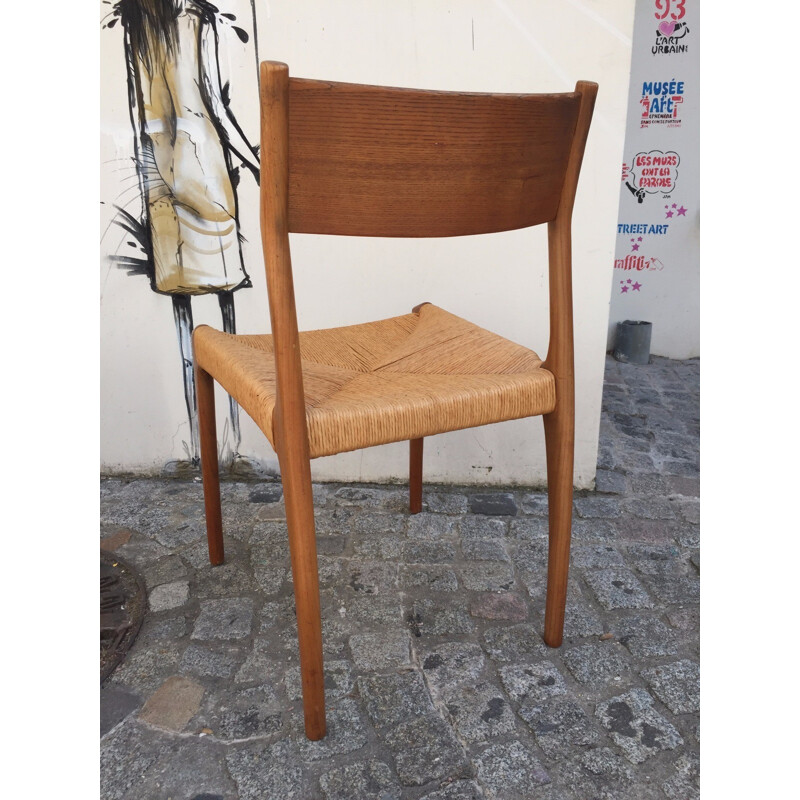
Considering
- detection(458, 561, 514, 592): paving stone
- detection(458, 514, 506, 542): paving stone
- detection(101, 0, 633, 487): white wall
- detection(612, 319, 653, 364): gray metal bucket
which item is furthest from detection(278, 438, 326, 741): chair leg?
detection(612, 319, 653, 364): gray metal bucket

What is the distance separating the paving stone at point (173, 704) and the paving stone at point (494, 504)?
989mm

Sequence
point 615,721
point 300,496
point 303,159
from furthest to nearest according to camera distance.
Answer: point 615,721 → point 300,496 → point 303,159

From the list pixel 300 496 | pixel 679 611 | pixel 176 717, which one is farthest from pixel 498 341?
pixel 176 717

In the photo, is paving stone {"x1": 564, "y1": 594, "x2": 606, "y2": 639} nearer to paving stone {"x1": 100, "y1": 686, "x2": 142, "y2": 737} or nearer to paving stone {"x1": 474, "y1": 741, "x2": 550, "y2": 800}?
paving stone {"x1": 474, "y1": 741, "x2": 550, "y2": 800}

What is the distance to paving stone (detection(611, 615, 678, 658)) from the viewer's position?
1464 millimetres

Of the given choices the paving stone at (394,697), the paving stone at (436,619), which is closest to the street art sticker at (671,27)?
the paving stone at (436,619)

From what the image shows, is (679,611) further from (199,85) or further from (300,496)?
(199,85)

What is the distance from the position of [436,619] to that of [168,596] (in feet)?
2.09

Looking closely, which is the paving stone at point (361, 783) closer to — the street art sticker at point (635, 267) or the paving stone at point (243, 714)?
the paving stone at point (243, 714)

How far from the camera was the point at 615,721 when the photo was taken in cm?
127

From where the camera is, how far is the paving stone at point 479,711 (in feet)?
4.10

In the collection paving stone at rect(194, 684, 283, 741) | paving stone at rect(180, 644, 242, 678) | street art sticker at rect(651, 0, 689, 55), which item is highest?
street art sticker at rect(651, 0, 689, 55)

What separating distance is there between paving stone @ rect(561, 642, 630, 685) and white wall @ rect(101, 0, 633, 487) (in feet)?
2.72

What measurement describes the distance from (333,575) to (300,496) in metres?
0.66
